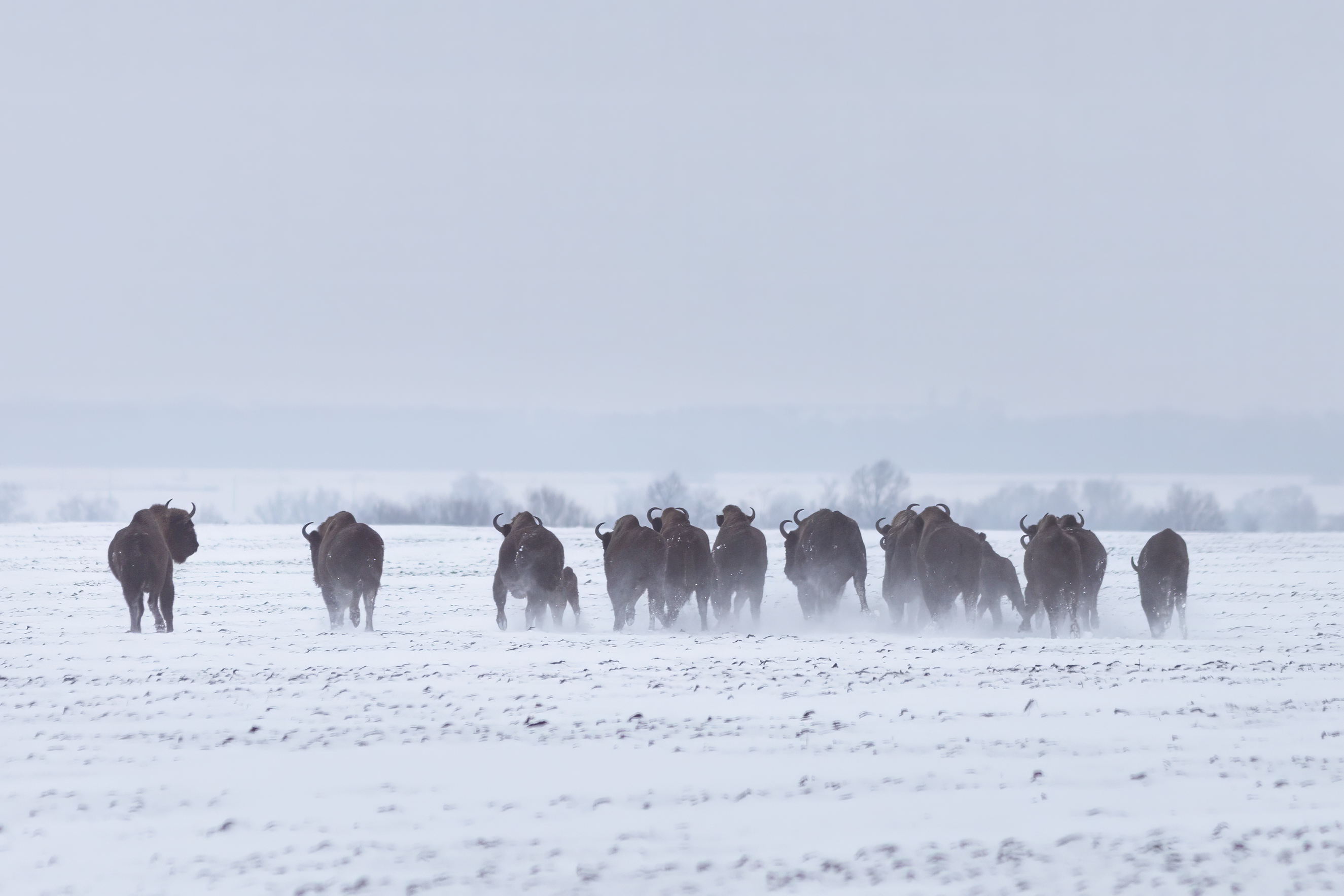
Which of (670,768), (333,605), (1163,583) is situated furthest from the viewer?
(333,605)

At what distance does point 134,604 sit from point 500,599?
4968mm

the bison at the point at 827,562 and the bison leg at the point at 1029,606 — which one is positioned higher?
the bison at the point at 827,562

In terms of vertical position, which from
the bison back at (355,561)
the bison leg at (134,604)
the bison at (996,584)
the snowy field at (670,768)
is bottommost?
the snowy field at (670,768)

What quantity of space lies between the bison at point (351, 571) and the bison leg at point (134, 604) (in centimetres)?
236

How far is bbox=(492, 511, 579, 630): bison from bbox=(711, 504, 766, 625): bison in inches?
98.4

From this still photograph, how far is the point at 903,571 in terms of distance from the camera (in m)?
20.4

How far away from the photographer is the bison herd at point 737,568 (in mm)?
17812

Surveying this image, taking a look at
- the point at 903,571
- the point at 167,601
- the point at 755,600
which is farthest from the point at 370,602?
the point at 903,571

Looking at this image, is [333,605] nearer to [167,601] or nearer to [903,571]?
[167,601]

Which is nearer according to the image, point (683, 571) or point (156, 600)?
point (156, 600)

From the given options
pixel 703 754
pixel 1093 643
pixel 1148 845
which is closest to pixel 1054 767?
pixel 1148 845

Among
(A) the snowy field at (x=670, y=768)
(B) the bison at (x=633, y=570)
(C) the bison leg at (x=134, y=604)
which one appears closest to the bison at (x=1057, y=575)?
(A) the snowy field at (x=670, y=768)

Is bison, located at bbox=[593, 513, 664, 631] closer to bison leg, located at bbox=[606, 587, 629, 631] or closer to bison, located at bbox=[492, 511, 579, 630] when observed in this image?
bison leg, located at bbox=[606, 587, 629, 631]

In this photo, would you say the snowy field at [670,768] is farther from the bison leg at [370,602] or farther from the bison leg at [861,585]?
the bison leg at [861,585]
